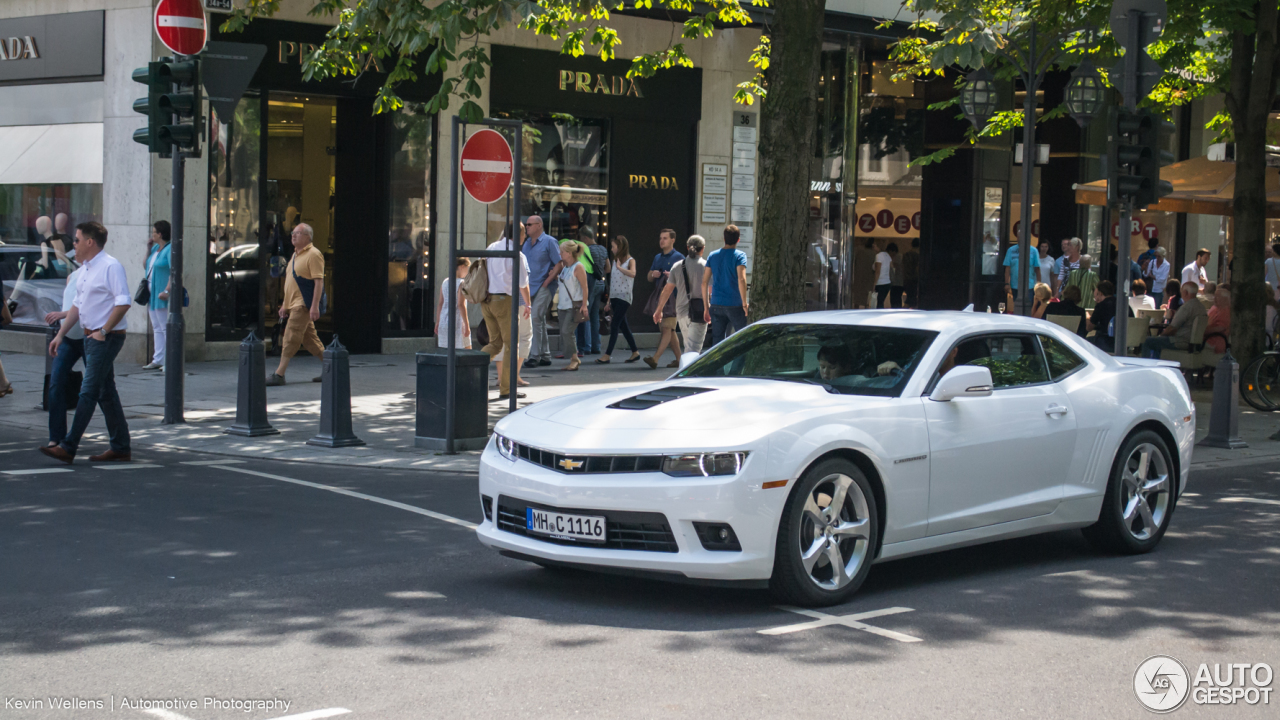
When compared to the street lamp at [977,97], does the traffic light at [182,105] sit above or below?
below

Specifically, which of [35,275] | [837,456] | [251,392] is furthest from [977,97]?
[837,456]

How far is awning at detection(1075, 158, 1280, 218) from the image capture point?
57.1 feet

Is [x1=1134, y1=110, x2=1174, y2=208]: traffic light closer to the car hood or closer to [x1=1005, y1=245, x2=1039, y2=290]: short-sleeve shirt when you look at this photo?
the car hood

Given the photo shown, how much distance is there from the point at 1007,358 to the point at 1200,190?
39.1 ft

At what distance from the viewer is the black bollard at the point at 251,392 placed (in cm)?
1170

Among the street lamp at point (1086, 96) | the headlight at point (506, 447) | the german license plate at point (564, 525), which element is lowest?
the german license plate at point (564, 525)

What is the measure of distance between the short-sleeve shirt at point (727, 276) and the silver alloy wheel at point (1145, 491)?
8.58 meters

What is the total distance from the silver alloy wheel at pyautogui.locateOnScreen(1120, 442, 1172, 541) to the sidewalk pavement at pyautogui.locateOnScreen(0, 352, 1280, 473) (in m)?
2.95

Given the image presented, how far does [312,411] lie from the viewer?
13.5 meters

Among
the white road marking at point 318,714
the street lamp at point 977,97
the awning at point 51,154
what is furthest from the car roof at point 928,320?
the street lamp at point 977,97

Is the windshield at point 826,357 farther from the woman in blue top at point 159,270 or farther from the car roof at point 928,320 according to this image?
the woman in blue top at point 159,270

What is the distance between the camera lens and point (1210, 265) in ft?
118

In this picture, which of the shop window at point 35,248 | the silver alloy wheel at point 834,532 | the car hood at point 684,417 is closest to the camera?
the car hood at point 684,417

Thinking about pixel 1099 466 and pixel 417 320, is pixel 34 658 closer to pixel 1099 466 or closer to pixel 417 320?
pixel 1099 466
